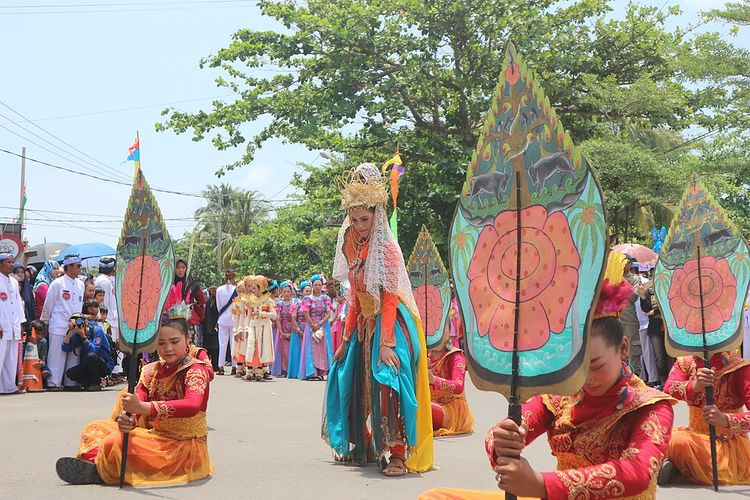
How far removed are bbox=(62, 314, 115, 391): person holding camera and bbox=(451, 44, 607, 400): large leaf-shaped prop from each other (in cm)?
1207

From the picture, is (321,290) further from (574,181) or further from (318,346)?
(574,181)

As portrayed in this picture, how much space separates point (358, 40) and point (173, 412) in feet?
56.6

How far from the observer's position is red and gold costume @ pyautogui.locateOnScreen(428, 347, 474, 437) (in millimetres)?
9648

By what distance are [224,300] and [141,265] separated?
477 inches

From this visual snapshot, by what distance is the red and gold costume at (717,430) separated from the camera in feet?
22.4

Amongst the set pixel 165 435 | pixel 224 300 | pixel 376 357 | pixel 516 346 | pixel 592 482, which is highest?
pixel 224 300

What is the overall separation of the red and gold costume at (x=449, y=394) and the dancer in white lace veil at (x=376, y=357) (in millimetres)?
1834

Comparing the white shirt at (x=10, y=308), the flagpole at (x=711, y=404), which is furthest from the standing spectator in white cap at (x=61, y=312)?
the flagpole at (x=711, y=404)

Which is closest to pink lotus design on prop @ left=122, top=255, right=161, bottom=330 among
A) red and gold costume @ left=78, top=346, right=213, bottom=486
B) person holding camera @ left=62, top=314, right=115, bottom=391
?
red and gold costume @ left=78, top=346, right=213, bottom=486

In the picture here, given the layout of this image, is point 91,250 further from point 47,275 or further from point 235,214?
point 235,214

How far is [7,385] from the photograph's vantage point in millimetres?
13828

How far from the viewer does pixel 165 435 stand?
690 centimetres

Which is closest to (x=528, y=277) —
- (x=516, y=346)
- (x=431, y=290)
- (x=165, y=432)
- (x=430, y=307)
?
(x=516, y=346)

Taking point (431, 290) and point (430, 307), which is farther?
point (431, 290)
